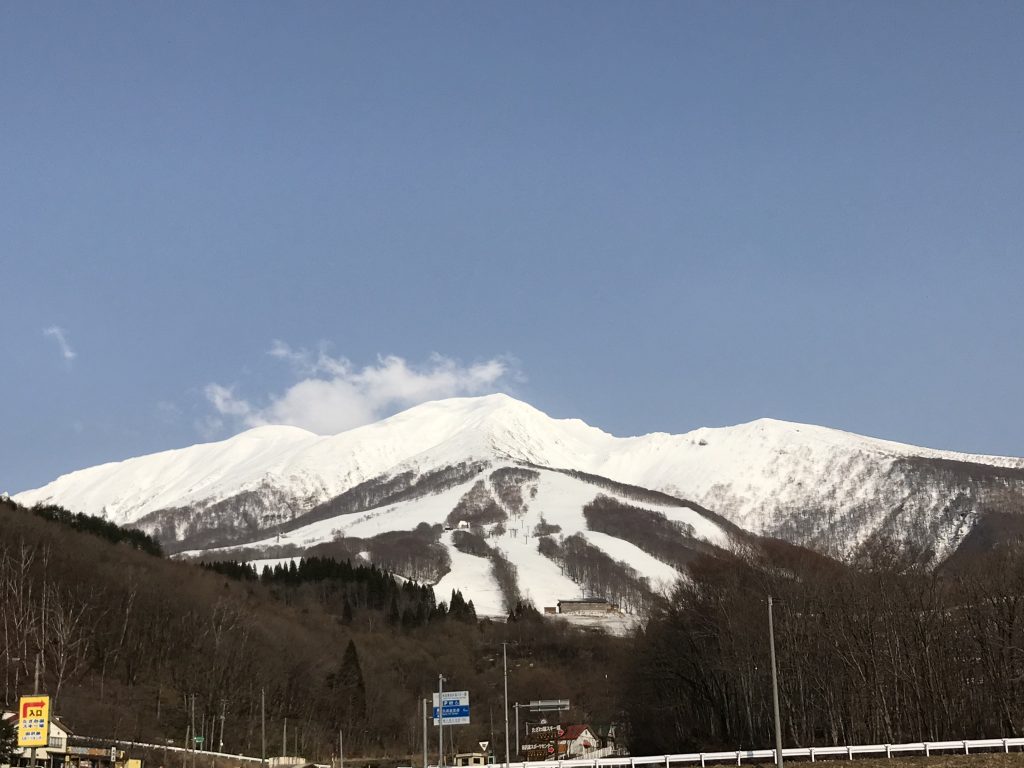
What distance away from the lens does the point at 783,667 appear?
7369 cm

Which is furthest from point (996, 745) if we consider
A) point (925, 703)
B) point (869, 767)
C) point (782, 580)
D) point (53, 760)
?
point (53, 760)

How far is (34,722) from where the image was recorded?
2048 inches

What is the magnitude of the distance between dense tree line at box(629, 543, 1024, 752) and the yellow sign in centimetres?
3903

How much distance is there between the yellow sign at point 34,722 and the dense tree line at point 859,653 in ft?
128

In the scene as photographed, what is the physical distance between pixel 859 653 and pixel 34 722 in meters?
44.5

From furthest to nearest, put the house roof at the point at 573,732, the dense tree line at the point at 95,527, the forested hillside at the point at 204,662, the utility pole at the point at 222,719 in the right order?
the dense tree line at the point at 95,527
the house roof at the point at 573,732
the forested hillside at the point at 204,662
the utility pole at the point at 222,719

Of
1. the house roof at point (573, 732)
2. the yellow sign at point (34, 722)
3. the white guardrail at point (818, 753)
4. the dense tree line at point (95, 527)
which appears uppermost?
the dense tree line at point (95, 527)

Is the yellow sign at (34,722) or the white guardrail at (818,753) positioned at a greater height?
the yellow sign at (34,722)

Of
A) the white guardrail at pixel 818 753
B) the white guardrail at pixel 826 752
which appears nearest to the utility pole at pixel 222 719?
the white guardrail at pixel 818 753

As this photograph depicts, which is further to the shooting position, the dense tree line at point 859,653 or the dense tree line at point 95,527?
the dense tree line at point 95,527

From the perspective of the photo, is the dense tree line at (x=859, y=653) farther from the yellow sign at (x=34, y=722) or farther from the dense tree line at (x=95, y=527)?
the dense tree line at (x=95, y=527)

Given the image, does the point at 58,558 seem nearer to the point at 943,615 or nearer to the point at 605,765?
the point at 605,765

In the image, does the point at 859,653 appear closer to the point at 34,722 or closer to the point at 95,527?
the point at 34,722

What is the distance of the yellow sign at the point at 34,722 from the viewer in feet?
169
